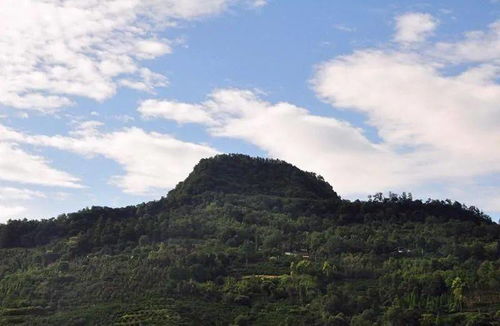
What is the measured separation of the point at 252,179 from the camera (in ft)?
547

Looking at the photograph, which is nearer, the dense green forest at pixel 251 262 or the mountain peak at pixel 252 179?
the dense green forest at pixel 251 262

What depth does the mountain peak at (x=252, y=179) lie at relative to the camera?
158 m

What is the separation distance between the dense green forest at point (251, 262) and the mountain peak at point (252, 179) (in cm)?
79

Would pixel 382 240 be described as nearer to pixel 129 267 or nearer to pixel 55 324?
pixel 129 267

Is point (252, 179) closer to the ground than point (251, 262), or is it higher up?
higher up

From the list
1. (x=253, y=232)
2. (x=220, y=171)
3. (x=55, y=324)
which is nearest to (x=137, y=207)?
(x=220, y=171)

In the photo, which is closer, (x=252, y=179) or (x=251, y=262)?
(x=251, y=262)

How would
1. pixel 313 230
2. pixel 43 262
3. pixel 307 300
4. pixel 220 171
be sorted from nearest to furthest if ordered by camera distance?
1. pixel 307 300
2. pixel 43 262
3. pixel 313 230
4. pixel 220 171

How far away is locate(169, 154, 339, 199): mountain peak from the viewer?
158 m

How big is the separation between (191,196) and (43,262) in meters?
47.9

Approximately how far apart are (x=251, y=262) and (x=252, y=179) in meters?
64.0

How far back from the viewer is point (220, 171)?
166 m

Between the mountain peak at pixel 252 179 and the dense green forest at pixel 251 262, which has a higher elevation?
the mountain peak at pixel 252 179

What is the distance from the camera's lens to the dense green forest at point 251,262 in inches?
3083
